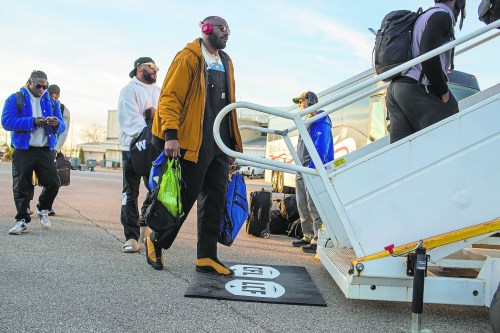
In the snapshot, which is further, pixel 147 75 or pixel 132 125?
pixel 147 75

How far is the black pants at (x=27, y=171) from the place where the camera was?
535 centimetres

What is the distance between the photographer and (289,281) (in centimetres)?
379

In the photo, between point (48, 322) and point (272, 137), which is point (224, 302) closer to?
point (48, 322)

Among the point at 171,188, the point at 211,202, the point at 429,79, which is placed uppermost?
the point at 429,79

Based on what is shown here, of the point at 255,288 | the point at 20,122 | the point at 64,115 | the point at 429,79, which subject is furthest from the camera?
the point at 64,115

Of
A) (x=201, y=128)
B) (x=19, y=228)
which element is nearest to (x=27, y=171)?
(x=19, y=228)

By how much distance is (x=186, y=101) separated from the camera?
3.74 meters

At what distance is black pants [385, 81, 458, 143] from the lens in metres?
3.14

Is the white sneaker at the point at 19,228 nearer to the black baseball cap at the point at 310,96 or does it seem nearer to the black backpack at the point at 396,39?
the black baseball cap at the point at 310,96

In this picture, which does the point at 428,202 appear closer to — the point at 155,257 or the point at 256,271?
the point at 256,271

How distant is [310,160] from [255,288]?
7.66ft

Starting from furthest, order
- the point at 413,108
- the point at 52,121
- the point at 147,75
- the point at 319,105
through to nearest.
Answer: the point at 52,121
the point at 147,75
the point at 413,108
the point at 319,105

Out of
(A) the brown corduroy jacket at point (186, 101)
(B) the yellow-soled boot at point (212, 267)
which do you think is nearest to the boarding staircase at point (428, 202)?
(A) the brown corduroy jacket at point (186, 101)

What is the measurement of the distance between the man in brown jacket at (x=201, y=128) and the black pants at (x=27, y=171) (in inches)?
86.5
